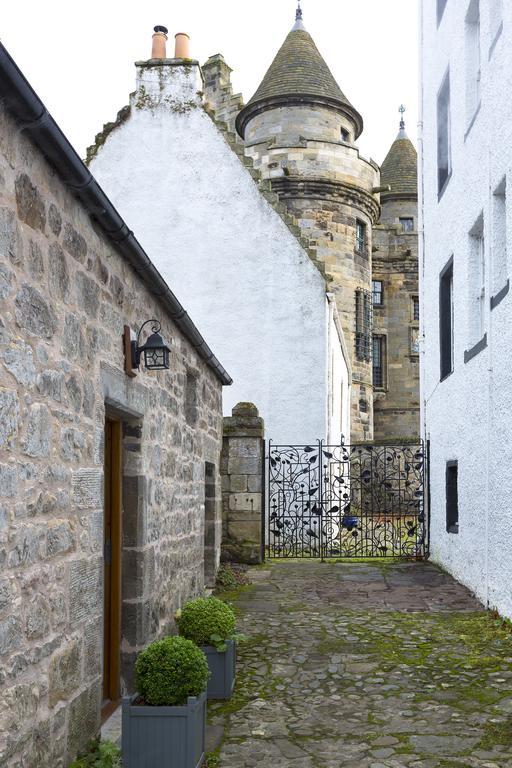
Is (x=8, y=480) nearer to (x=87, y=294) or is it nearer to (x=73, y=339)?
(x=73, y=339)

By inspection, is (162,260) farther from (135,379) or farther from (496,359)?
(135,379)

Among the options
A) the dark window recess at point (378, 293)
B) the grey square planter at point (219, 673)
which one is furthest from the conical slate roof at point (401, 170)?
the grey square planter at point (219, 673)

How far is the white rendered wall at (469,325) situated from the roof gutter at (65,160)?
4145 mm

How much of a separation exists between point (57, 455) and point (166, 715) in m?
1.47

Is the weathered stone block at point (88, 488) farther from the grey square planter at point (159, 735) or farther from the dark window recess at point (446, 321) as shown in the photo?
the dark window recess at point (446, 321)

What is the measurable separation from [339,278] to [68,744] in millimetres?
18620

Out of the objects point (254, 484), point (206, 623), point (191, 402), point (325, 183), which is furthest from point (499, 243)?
point (325, 183)

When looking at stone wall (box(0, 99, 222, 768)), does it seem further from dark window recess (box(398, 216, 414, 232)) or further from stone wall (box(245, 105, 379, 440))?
dark window recess (box(398, 216, 414, 232))

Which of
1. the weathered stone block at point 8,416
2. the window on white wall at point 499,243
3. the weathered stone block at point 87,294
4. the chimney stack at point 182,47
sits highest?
the chimney stack at point 182,47

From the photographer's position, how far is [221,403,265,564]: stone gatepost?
13047 mm

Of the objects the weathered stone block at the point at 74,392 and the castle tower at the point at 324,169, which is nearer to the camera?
the weathered stone block at the point at 74,392

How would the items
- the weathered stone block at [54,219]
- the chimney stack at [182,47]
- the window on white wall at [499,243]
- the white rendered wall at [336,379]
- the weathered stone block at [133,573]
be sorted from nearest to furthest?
the weathered stone block at [54,219], the weathered stone block at [133,573], the window on white wall at [499,243], the chimney stack at [182,47], the white rendered wall at [336,379]

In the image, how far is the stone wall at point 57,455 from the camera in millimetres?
3486

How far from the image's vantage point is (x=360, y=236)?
2255 centimetres
